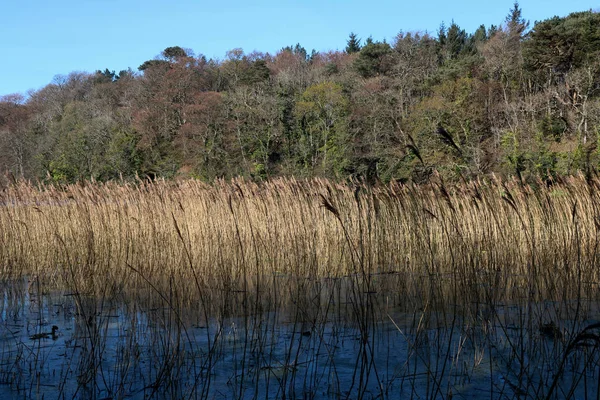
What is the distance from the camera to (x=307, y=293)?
5.17 m

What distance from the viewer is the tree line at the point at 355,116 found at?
75.8ft

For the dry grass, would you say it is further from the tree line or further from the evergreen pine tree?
the evergreen pine tree

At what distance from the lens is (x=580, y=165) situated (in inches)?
647

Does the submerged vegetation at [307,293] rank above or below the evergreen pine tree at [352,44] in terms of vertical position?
below

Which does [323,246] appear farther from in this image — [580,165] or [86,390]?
[580,165]

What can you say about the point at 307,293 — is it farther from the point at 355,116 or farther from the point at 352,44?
the point at 352,44

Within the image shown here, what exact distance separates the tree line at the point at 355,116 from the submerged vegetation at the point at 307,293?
36.5 feet

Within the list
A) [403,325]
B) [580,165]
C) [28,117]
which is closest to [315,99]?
[580,165]

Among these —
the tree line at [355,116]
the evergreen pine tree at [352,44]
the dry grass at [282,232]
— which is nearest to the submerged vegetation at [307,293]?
the dry grass at [282,232]

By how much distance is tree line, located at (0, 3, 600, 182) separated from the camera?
75.8 feet

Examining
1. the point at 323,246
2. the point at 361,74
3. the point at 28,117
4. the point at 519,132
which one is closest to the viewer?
the point at 323,246

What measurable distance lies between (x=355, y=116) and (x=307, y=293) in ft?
78.0

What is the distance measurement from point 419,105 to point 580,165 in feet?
36.6

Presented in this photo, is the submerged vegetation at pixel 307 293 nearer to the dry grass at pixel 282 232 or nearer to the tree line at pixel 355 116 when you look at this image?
the dry grass at pixel 282 232
